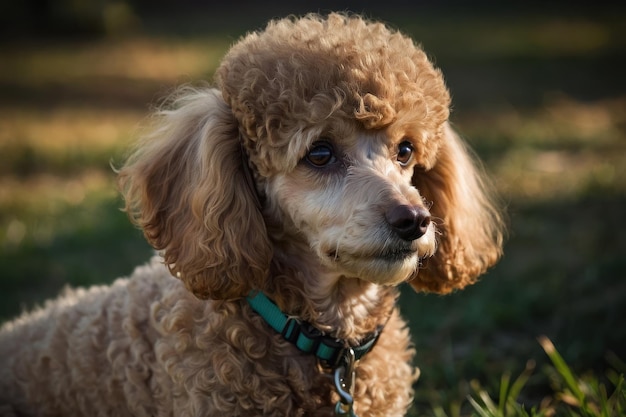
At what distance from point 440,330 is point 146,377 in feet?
6.95

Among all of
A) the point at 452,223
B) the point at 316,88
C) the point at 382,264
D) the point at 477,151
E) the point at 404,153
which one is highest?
the point at 316,88

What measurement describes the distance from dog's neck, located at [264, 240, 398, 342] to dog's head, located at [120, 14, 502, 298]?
6 cm

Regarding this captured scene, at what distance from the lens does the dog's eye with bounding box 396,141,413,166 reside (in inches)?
110

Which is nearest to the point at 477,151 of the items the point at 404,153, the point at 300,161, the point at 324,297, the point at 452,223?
the point at 452,223

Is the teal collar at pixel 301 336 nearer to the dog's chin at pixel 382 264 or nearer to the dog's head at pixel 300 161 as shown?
the dog's head at pixel 300 161

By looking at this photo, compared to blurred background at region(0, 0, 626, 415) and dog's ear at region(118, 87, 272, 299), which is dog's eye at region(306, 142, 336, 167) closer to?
dog's ear at region(118, 87, 272, 299)

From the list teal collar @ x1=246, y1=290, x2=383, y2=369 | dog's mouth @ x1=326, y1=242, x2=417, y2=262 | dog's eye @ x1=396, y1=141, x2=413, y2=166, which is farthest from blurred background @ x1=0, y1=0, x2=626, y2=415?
dog's mouth @ x1=326, y1=242, x2=417, y2=262

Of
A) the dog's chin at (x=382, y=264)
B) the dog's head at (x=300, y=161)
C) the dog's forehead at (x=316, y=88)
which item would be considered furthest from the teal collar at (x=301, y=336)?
the dog's forehead at (x=316, y=88)

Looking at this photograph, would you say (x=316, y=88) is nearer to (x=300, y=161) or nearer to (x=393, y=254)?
(x=300, y=161)

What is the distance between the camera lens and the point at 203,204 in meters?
2.61

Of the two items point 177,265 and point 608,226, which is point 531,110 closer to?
point 608,226

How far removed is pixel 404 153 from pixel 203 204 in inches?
31.8

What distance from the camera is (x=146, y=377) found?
2.79 meters

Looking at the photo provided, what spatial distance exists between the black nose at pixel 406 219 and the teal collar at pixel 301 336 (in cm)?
53
